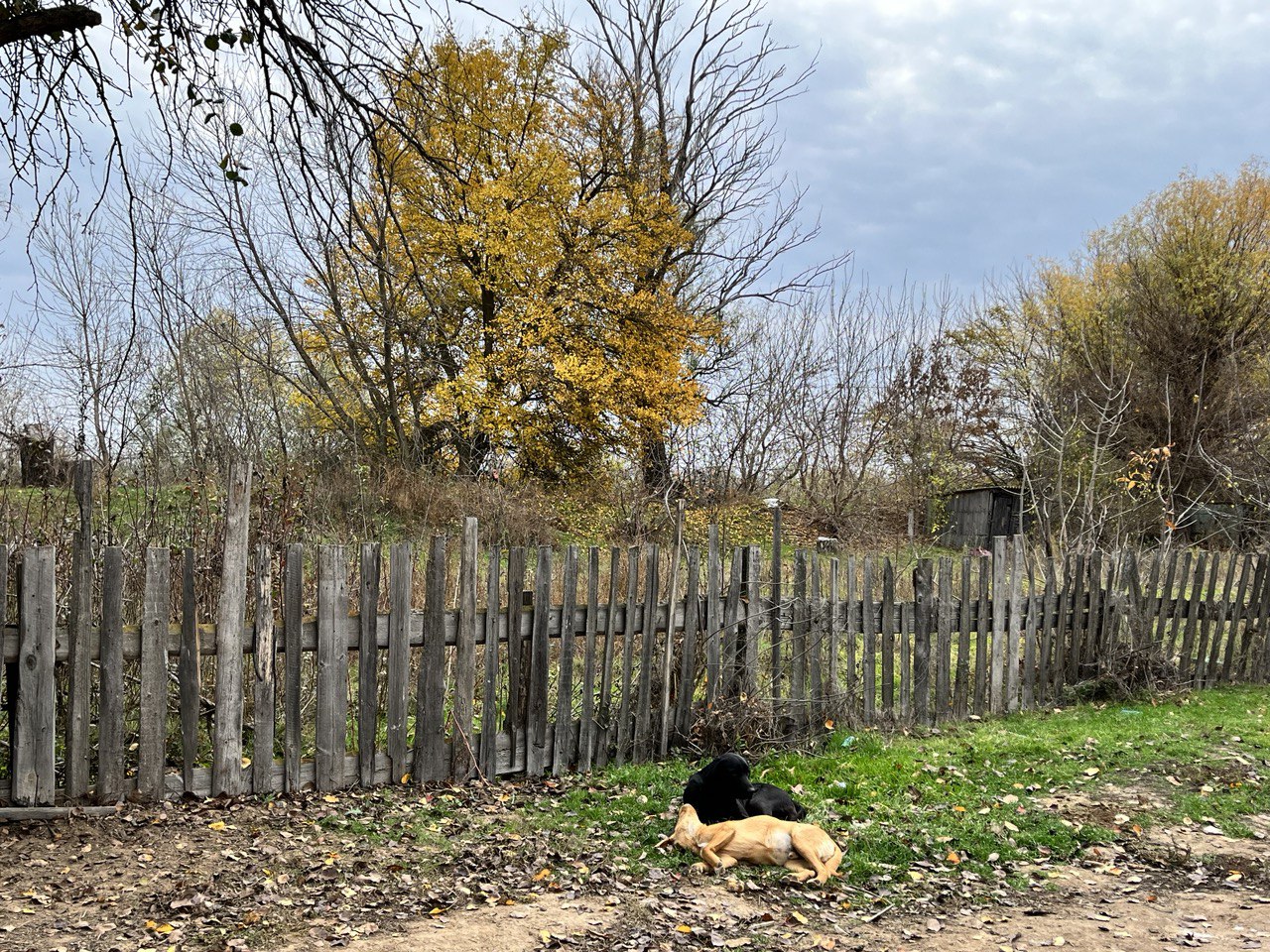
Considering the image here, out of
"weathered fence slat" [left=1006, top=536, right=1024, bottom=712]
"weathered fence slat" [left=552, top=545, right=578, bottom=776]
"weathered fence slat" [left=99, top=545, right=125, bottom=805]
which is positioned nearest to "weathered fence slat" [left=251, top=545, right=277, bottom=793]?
"weathered fence slat" [left=99, top=545, right=125, bottom=805]

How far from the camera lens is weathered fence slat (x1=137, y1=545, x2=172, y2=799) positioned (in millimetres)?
5273

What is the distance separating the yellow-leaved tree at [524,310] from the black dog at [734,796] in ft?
44.4

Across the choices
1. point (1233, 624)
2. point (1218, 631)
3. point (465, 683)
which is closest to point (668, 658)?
point (465, 683)

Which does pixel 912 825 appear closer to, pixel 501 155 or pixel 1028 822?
pixel 1028 822

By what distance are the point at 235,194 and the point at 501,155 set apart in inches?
276

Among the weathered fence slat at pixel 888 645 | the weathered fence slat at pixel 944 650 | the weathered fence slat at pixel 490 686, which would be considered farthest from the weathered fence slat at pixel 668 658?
the weathered fence slat at pixel 944 650

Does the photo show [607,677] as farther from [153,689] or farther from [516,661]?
[153,689]

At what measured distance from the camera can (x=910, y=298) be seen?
25.8 m

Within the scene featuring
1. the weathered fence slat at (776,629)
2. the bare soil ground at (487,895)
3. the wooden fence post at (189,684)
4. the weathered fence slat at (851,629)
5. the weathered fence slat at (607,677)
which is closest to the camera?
the bare soil ground at (487,895)

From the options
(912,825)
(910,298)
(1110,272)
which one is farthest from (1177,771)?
(1110,272)

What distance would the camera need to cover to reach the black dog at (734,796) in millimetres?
5145

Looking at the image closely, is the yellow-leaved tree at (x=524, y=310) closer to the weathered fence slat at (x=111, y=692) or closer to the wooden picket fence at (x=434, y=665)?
the wooden picket fence at (x=434, y=665)

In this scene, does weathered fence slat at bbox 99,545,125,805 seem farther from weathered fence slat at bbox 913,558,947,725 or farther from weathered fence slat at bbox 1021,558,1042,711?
weathered fence slat at bbox 1021,558,1042,711

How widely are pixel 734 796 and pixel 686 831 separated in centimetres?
34
